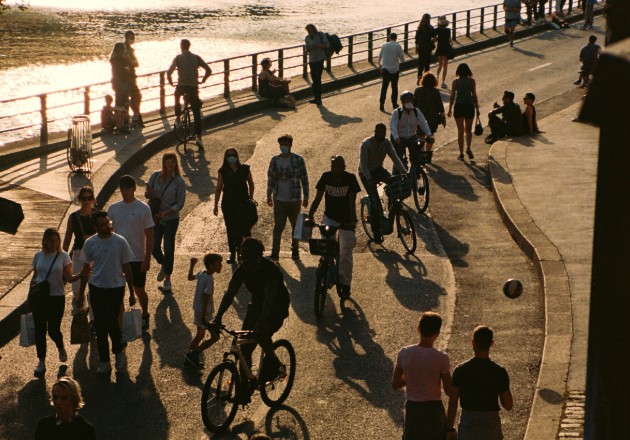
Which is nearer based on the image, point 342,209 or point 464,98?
point 342,209

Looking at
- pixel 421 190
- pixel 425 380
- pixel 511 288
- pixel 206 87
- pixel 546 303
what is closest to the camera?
pixel 425 380

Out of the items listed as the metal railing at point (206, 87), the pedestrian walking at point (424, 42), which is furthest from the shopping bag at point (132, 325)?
the pedestrian walking at point (424, 42)

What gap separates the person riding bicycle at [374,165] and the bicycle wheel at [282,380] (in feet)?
17.4

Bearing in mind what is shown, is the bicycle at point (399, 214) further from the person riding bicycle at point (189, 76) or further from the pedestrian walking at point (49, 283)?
the person riding bicycle at point (189, 76)

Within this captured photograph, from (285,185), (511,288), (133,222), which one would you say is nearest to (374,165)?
(285,185)

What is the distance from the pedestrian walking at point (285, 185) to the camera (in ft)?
49.4

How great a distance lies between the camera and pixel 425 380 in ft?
26.9

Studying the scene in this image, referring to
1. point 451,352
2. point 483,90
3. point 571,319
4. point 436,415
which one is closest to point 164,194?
point 451,352

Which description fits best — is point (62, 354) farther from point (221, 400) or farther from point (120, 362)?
point (221, 400)

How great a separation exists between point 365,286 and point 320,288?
63.5 inches

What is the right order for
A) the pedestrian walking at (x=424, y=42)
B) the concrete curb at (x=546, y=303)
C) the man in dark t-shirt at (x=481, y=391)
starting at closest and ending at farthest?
the man in dark t-shirt at (x=481, y=391)
the concrete curb at (x=546, y=303)
the pedestrian walking at (x=424, y=42)

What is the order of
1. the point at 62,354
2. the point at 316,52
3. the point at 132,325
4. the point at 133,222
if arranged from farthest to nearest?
1. the point at 316,52
2. the point at 133,222
3. the point at 62,354
4. the point at 132,325

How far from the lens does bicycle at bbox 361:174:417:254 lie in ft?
50.8

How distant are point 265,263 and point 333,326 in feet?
10.8
